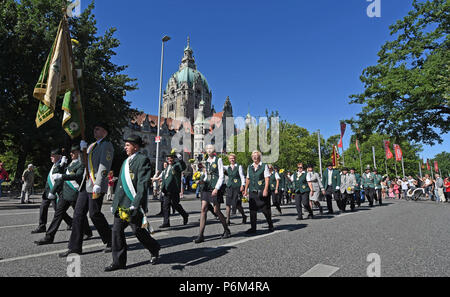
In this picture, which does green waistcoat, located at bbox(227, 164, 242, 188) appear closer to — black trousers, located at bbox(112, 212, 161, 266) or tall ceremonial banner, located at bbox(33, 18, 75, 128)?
black trousers, located at bbox(112, 212, 161, 266)

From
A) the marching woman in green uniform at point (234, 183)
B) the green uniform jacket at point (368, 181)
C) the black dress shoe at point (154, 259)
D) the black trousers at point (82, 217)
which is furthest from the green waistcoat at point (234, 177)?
the green uniform jacket at point (368, 181)

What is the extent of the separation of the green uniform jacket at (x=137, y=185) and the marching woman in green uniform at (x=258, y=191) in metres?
3.39

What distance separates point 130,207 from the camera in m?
3.47

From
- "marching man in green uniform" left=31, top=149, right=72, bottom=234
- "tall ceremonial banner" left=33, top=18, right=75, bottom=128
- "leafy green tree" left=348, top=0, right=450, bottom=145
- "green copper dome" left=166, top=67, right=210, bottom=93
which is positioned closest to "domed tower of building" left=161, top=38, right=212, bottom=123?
"green copper dome" left=166, top=67, right=210, bottom=93

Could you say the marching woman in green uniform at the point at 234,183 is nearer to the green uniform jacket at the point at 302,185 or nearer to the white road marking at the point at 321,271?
the green uniform jacket at the point at 302,185

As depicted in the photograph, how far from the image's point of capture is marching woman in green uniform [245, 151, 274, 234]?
6.43 m

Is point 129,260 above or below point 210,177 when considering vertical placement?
below

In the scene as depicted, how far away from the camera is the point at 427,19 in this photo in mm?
17641

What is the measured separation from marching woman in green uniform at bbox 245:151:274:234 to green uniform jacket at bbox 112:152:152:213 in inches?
134

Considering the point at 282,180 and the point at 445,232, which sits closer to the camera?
the point at 445,232
